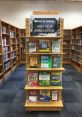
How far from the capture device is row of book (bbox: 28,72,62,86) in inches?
121

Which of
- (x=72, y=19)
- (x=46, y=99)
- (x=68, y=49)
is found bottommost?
(x=46, y=99)

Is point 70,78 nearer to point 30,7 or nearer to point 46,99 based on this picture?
point 46,99

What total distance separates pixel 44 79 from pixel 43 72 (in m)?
0.14

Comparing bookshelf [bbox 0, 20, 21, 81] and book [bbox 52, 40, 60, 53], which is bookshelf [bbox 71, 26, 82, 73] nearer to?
bookshelf [bbox 0, 20, 21, 81]

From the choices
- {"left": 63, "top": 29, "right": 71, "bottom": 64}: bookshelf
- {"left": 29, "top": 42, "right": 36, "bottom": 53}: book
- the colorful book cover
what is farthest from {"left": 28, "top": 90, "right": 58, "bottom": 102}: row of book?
{"left": 63, "top": 29, "right": 71, "bottom": 64}: bookshelf

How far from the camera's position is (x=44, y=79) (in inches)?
121

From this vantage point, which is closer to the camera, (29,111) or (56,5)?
(29,111)

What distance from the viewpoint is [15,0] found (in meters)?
8.92

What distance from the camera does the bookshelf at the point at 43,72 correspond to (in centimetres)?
297

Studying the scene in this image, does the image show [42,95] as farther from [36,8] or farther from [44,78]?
[36,8]

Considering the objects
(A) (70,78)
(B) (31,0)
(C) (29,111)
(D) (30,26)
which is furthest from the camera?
(B) (31,0)

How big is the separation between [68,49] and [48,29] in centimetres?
653

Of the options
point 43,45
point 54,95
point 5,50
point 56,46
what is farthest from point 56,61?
point 5,50

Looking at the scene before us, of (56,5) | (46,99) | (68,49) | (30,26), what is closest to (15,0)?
(56,5)
